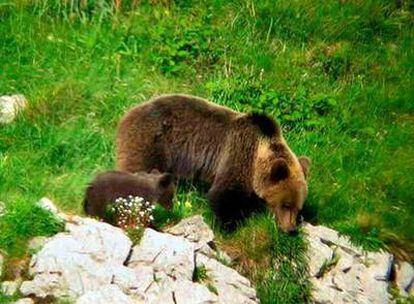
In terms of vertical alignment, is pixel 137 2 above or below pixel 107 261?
above

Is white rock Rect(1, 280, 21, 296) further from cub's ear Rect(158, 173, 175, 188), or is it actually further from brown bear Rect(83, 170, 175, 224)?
cub's ear Rect(158, 173, 175, 188)

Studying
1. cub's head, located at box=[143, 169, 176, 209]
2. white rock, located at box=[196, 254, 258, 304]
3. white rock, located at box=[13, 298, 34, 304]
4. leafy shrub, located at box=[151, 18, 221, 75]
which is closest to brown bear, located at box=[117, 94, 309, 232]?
cub's head, located at box=[143, 169, 176, 209]

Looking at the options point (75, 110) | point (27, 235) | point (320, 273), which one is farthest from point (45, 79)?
point (320, 273)

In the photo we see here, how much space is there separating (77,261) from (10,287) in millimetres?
559

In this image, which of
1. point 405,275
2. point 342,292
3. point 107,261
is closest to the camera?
point 107,261

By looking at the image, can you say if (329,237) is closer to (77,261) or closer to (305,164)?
(305,164)

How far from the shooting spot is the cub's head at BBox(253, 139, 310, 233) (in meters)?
9.31

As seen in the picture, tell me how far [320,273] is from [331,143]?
2003 mm

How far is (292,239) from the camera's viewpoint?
915 centimetres

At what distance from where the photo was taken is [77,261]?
26.4 ft

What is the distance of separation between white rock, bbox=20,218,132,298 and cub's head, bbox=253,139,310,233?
1.68 metres

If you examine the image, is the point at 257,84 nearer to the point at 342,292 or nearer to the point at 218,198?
the point at 218,198

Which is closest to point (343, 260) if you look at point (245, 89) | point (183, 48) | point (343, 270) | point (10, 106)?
point (343, 270)

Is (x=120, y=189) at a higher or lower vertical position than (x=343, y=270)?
higher
